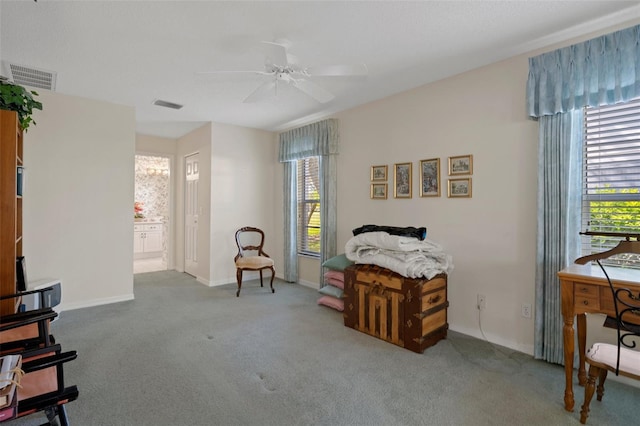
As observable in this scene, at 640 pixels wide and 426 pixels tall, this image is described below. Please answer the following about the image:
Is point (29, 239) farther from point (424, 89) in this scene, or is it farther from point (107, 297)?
point (424, 89)

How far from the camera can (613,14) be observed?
215 centimetres

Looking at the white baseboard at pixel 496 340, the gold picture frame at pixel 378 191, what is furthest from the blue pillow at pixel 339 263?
the white baseboard at pixel 496 340

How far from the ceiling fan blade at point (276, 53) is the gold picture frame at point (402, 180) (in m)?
1.79

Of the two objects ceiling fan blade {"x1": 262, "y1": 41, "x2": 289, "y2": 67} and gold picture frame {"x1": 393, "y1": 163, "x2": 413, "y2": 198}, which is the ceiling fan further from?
gold picture frame {"x1": 393, "y1": 163, "x2": 413, "y2": 198}

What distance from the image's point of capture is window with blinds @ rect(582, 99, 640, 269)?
2223mm

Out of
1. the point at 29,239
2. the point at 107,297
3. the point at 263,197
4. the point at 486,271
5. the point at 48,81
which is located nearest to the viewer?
the point at 486,271

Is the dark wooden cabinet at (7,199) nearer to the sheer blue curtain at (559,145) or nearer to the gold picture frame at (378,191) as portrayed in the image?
the gold picture frame at (378,191)

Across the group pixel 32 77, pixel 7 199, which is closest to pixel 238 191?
pixel 32 77

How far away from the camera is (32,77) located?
3.14 m

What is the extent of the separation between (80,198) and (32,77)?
138cm

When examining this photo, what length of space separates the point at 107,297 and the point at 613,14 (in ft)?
18.6

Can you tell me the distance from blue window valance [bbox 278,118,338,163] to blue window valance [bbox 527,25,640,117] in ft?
7.79

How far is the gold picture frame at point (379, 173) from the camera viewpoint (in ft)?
12.4

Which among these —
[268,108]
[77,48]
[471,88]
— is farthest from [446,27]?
[77,48]
